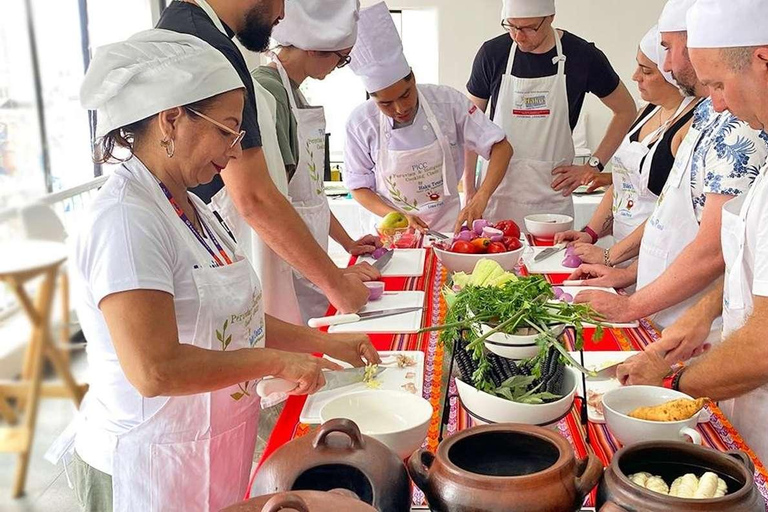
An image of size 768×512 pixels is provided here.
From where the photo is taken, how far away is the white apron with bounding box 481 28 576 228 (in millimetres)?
3861

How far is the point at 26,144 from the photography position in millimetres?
4141

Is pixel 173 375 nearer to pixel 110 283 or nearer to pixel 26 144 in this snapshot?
pixel 110 283

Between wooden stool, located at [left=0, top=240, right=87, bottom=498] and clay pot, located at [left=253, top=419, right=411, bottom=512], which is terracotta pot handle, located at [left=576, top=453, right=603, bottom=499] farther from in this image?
wooden stool, located at [left=0, top=240, right=87, bottom=498]

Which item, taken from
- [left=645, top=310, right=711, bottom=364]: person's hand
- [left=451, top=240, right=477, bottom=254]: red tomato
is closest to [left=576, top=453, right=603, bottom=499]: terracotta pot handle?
[left=645, top=310, right=711, bottom=364]: person's hand

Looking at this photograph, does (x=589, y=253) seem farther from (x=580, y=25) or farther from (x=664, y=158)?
(x=580, y=25)

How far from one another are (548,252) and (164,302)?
1.69 meters

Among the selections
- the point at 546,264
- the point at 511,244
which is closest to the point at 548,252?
the point at 546,264

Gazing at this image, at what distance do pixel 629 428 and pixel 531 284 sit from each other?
1.23 feet

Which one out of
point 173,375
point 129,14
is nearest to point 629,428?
point 173,375

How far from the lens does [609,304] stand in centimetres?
205

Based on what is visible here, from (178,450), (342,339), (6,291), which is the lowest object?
Answer: (6,291)

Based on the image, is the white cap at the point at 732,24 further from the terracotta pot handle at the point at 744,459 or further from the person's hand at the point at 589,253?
the person's hand at the point at 589,253

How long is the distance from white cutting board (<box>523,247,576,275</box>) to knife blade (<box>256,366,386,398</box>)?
0.98m

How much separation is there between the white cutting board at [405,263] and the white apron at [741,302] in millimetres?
1040
